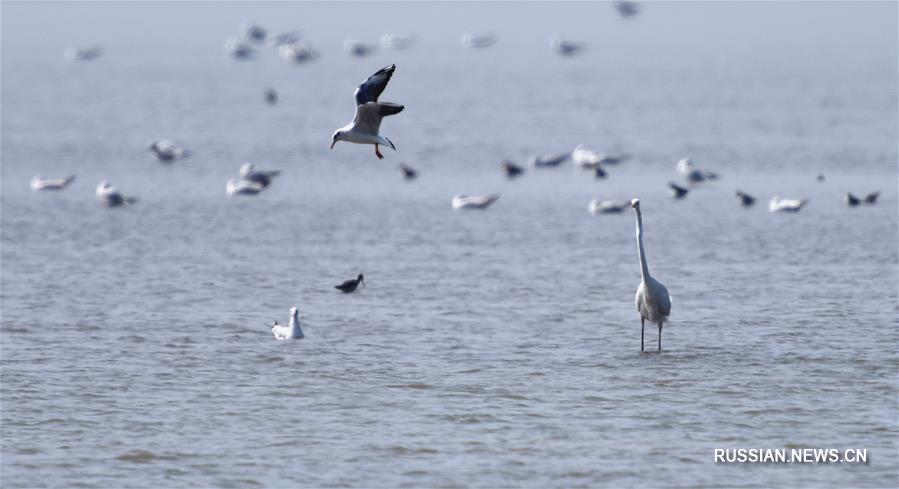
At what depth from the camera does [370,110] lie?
14.9 meters

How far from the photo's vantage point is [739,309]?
65.0 feet

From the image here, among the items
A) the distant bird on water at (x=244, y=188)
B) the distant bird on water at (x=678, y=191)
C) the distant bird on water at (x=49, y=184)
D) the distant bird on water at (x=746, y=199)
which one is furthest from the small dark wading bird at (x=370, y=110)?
the distant bird on water at (x=49, y=184)

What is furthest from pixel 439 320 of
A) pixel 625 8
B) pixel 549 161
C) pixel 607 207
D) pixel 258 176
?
pixel 625 8

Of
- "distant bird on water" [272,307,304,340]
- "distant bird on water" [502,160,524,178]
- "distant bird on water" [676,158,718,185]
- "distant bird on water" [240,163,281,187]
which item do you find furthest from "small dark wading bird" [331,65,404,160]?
"distant bird on water" [502,160,524,178]

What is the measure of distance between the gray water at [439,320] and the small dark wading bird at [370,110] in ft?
8.05

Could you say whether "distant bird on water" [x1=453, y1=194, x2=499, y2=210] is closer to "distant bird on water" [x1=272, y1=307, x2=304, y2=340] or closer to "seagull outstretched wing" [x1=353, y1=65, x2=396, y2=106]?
"distant bird on water" [x1=272, y1=307, x2=304, y2=340]

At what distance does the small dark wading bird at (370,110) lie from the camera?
14.5m

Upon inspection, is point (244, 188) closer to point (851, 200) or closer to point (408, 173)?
point (408, 173)

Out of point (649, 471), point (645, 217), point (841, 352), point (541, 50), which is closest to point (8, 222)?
point (645, 217)

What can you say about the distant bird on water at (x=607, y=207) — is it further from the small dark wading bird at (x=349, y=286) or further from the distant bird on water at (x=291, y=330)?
the distant bird on water at (x=291, y=330)

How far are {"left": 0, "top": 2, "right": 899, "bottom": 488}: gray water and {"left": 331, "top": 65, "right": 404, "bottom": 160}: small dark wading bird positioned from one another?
96.6 inches

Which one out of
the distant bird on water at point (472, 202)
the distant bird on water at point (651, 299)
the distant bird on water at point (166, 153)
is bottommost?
the distant bird on water at point (651, 299)

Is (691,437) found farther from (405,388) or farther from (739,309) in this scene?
(739,309)

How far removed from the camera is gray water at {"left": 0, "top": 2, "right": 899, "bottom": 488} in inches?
512
